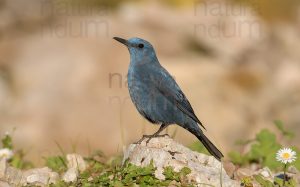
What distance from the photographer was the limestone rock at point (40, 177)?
6.49 m

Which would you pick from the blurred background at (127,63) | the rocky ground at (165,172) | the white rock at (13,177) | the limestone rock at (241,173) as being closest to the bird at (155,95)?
the limestone rock at (241,173)

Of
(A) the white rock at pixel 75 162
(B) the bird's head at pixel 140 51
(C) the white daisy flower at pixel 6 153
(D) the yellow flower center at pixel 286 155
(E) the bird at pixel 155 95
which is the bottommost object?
(A) the white rock at pixel 75 162

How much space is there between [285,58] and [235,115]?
4.89 meters

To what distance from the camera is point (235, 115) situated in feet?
52.9

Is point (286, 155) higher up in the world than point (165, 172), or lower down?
higher up

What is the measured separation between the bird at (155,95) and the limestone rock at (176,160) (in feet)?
2.94

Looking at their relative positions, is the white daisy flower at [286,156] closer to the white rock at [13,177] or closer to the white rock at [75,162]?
the white rock at [75,162]

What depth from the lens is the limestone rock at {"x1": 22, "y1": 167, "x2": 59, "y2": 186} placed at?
6.49 meters

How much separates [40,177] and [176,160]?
1.29 metres

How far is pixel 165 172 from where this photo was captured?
240 inches

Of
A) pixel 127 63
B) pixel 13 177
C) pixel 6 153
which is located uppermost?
pixel 127 63

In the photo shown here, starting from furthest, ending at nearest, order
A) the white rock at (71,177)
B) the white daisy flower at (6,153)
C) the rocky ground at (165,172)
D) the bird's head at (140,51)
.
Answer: the bird's head at (140,51) → the white daisy flower at (6,153) → the white rock at (71,177) → the rocky ground at (165,172)

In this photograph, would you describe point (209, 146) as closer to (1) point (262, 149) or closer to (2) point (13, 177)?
(1) point (262, 149)

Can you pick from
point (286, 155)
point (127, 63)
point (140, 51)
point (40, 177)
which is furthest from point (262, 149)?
point (127, 63)
